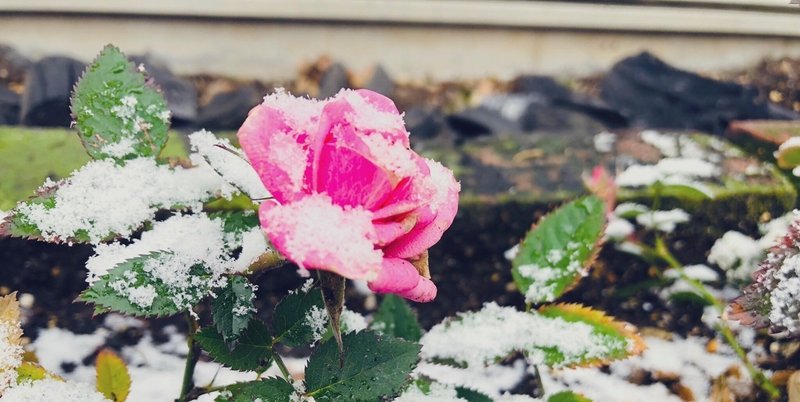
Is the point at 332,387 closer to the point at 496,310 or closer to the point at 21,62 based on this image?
the point at 496,310

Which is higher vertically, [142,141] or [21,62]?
[142,141]

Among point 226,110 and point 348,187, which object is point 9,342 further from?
point 226,110

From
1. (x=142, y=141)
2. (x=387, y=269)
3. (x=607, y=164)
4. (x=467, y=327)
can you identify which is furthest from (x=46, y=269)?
(x=607, y=164)

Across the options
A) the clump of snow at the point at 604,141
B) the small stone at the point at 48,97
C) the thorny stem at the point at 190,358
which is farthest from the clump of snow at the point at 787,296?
the small stone at the point at 48,97

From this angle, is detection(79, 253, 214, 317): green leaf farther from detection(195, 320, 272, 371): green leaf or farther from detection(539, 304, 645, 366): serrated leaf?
detection(539, 304, 645, 366): serrated leaf

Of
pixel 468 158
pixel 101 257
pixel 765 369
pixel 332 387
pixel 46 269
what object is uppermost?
pixel 101 257
